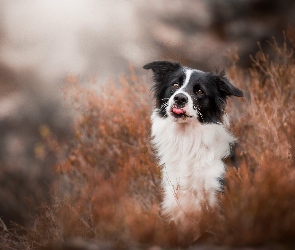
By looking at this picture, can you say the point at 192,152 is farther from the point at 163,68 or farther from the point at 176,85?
the point at 163,68

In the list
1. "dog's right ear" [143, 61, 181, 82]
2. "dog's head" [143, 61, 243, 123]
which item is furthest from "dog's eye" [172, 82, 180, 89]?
"dog's right ear" [143, 61, 181, 82]

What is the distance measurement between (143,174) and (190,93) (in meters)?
2.45

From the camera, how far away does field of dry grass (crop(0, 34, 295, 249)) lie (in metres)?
3.36

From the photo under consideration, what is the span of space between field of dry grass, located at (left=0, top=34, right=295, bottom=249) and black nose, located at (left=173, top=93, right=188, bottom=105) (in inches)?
33.7

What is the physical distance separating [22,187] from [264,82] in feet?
19.2

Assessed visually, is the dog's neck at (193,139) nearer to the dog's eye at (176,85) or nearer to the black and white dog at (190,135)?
the black and white dog at (190,135)

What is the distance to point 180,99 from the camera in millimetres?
4898

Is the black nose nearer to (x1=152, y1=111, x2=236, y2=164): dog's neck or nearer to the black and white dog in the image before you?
the black and white dog

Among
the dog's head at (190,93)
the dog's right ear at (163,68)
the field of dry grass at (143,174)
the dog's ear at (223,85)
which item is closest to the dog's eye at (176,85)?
the dog's head at (190,93)

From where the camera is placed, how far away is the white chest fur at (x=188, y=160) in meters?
4.89

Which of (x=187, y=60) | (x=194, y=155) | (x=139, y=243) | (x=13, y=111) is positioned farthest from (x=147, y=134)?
(x=13, y=111)

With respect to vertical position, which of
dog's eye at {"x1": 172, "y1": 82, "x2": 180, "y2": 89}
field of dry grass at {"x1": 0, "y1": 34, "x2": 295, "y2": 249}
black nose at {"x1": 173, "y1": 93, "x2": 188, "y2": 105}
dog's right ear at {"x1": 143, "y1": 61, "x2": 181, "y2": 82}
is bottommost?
field of dry grass at {"x1": 0, "y1": 34, "x2": 295, "y2": 249}

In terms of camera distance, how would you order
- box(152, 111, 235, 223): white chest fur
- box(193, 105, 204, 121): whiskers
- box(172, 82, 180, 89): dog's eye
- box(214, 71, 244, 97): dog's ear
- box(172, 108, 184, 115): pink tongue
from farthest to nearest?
box(172, 82, 180, 89): dog's eye → box(214, 71, 244, 97): dog's ear → box(193, 105, 204, 121): whiskers → box(172, 108, 184, 115): pink tongue → box(152, 111, 235, 223): white chest fur

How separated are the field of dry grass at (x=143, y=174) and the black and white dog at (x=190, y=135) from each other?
10.7 inches
